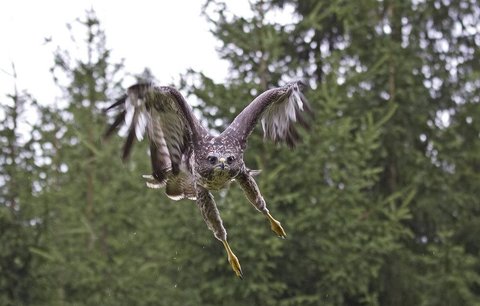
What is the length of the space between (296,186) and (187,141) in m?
7.32

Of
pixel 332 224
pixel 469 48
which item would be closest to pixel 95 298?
pixel 332 224

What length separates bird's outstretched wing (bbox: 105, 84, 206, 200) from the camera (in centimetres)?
604

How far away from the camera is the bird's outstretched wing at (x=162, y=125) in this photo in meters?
6.04

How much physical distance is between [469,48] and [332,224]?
5.94 meters

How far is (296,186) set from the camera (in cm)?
1348

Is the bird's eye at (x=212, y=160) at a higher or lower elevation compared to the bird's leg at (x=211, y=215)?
higher

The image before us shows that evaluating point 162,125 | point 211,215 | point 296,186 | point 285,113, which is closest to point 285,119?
point 285,113

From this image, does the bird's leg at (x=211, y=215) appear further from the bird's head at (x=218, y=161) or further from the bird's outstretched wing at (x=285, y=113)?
the bird's outstretched wing at (x=285, y=113)

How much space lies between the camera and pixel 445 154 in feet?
52.4

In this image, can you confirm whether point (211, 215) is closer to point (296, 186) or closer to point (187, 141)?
point (187, 141)

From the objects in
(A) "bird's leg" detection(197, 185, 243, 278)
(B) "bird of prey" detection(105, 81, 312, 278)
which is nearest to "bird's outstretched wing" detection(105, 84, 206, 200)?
(B) "bird of prey" detection(105, 81, 312, 278)

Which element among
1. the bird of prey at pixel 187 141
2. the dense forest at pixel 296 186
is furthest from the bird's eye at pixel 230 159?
the dense forest at pixel 296 186

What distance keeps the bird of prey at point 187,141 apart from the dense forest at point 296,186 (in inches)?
230

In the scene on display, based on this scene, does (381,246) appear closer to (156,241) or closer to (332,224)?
(332,224)
